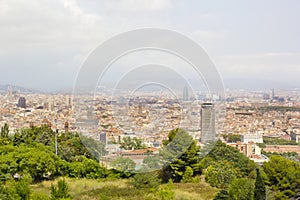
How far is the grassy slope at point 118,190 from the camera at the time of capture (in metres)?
4.83

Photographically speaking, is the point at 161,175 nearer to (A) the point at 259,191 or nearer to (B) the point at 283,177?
(B) the point at 283,177

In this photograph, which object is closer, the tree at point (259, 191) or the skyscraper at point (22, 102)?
the tree at point (259, 191)

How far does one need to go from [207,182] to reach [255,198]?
1787mm

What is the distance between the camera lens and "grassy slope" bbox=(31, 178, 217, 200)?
4832mm

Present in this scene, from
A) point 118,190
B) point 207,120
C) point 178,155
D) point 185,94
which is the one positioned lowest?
point 118,190

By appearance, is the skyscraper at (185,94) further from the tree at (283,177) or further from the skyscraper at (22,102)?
the skyscraper at (22,102)

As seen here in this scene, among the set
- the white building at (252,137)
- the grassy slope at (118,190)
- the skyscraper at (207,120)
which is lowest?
the white building at (252,137)

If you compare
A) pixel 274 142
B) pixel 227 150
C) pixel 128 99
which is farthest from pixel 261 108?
pixel 128 99

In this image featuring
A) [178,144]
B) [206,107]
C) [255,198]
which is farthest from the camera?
[206,107]

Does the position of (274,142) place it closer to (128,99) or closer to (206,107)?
(206,107)

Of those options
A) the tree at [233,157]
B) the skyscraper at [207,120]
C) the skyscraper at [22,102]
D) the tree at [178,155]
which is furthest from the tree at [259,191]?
the skyscraper at [22,102]

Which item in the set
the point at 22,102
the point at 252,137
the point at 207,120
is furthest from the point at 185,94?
the point at 22,102

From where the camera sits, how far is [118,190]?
5.19 m

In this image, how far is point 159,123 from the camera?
6.80 meters
